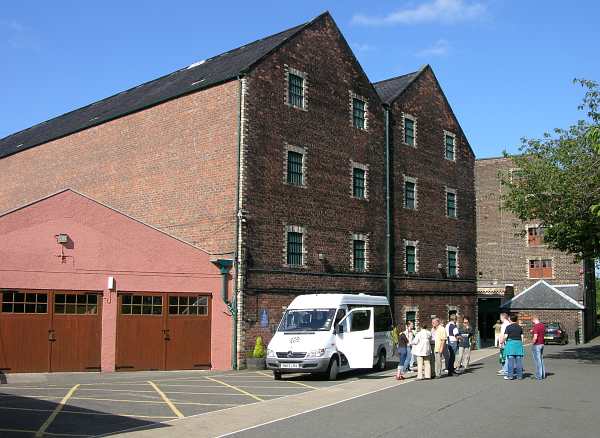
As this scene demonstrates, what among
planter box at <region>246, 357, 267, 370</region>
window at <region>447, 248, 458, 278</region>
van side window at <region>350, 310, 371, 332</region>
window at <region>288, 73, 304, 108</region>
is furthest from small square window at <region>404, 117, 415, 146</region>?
planter box at <region>246, 357, 267, 370</region>

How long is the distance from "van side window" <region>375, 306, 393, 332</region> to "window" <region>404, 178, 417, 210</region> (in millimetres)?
10704

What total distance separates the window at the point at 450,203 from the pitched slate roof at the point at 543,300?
47.8 feet

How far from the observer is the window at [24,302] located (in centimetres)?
1938

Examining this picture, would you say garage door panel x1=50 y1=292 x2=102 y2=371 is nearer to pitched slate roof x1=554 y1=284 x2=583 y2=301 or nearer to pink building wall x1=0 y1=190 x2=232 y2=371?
pink building wall x1=0 y1=190 x2=232 y2=371

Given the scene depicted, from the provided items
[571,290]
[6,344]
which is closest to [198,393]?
[6,344]

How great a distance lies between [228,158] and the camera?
24.9 m

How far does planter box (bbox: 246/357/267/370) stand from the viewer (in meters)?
23.3

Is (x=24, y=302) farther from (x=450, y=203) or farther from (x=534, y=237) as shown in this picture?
(x=534, y=237)

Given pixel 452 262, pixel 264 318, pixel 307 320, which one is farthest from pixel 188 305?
pixel 452 262

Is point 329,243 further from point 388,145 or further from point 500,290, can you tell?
point 500,290

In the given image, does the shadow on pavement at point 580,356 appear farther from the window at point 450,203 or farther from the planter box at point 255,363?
the planter box at point 255,363

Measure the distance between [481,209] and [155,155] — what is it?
124 feet

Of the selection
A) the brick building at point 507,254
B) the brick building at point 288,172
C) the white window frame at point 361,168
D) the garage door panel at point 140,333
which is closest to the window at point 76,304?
the garage door panel at point 140,333

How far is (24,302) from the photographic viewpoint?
19656mm
